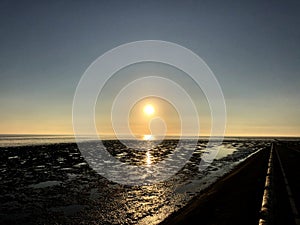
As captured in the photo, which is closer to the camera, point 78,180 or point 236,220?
point 236,220

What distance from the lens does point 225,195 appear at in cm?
1464

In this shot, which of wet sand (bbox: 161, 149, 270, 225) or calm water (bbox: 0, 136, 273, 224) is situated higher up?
wet sand (bbox: 161, 149, 270, 225)

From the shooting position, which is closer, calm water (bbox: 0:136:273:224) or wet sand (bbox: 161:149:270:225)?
wet sand (bbox: 161:149:270:225)

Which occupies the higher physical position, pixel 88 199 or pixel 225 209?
pixel 225 209

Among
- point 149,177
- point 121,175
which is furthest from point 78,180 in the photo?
point 149,177

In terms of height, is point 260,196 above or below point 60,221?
above

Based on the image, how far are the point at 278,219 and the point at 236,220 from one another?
1389 millimetres

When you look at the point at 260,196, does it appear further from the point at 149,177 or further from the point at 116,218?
the point at 149,177

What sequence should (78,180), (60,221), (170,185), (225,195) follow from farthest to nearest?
(78,180)
(170,185)
(225,195)
(60,221)

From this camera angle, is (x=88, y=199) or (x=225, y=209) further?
(x=88, y=199)

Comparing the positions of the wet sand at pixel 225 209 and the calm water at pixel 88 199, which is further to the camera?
the calm water at pixel 88 199

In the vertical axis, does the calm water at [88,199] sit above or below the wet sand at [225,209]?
below

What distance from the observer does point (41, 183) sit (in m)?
20.2

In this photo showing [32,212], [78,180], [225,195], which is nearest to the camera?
A: [32,212]
